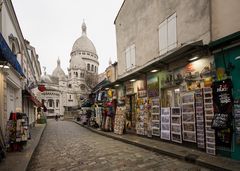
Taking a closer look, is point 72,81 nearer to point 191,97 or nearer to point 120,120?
point 120,120

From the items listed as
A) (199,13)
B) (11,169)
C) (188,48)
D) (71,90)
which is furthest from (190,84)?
(71,90)

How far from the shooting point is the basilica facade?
7119 centimetres

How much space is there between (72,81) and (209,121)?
80.1 metres

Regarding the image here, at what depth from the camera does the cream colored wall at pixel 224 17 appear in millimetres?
6258

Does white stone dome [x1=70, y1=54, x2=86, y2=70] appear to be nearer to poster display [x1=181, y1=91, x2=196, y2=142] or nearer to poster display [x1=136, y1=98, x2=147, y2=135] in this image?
poster display [x1=136, y1=98, x2=147, y2=135]

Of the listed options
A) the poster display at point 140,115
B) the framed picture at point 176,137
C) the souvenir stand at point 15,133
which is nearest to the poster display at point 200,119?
the framed picture at point 176,137

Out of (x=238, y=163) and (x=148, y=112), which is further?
(x=148, y=112)

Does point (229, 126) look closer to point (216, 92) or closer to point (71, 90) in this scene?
point (216, 92)

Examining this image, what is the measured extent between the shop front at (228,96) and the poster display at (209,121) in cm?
17

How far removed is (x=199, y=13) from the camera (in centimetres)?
779

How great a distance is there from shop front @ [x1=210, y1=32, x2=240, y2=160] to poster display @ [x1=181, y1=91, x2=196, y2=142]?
1.12 meters

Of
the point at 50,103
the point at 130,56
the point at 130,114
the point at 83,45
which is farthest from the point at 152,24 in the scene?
the point at 83,45

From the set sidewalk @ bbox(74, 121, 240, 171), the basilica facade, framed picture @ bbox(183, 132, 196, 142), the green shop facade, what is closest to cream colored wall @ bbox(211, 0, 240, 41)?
the green shop facade

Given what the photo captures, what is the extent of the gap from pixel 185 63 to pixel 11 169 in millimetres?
7166
